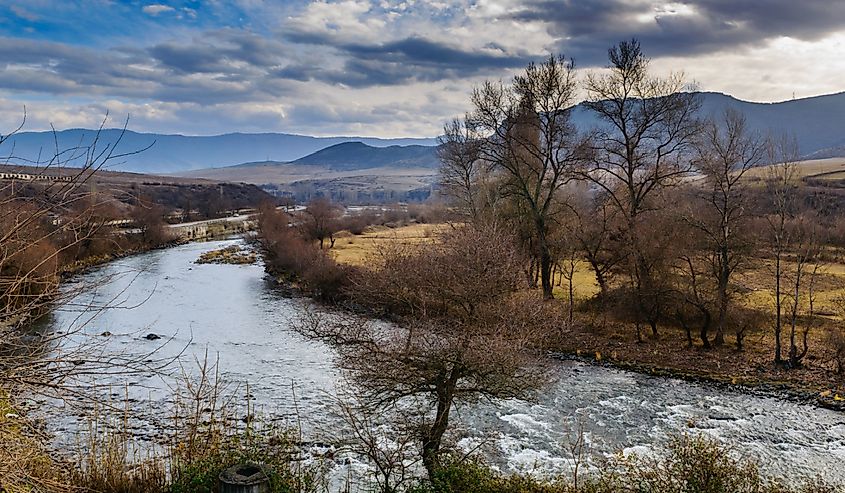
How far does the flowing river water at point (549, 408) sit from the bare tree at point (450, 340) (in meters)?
2.35

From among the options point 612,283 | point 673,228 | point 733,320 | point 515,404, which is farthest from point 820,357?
point 515,404

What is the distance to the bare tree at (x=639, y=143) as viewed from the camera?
24.5 meters

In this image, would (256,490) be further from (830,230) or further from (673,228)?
(830,230)

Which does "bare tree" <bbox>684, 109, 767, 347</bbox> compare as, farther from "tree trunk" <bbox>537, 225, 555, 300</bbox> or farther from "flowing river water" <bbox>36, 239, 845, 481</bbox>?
"tree trunk" <bbox>537, 225, 555, 300</bbox>

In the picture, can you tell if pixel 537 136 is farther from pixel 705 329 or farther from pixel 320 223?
pixel 320 223

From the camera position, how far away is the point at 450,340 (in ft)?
34.7

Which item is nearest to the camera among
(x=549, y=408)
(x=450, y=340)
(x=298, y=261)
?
(x=450, y=340)

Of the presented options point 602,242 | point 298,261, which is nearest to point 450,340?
point 602,242

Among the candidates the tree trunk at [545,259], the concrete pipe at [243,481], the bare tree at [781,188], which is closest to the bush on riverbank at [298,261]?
the tree trunk at [545,259]

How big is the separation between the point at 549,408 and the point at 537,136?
61.6 ft

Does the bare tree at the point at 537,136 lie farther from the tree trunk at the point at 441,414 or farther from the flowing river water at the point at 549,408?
the tree trunk at the point at 441,414

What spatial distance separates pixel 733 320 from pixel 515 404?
11696mm

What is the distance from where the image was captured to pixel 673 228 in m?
23.7

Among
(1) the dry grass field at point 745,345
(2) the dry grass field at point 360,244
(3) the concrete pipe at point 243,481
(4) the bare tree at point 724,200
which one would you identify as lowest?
(1) the dry grass field at point 745,345
